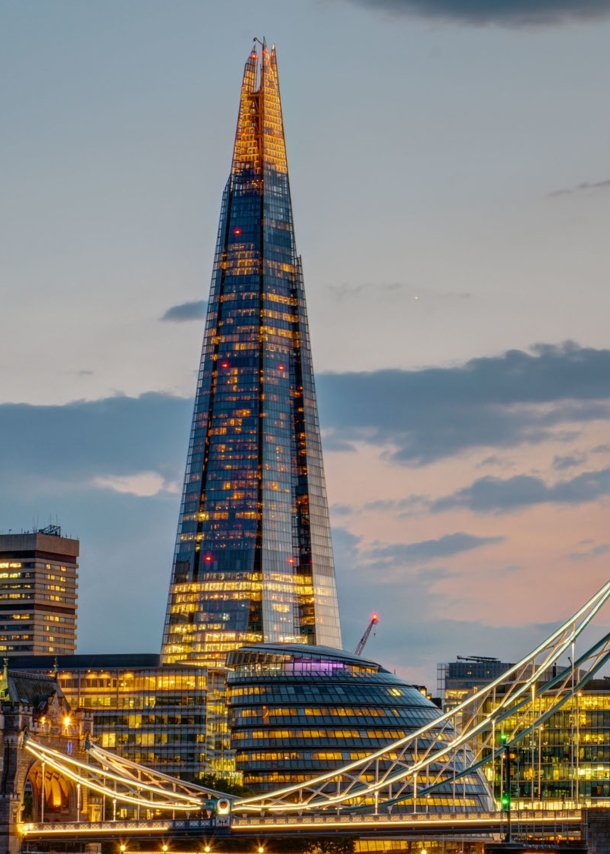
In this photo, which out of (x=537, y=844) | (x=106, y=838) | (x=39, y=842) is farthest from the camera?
(x=39, y=842)

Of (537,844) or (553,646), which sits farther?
(553,646)

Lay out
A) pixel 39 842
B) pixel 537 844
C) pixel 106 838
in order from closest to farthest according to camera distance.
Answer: pixel 537 844
pixel 106 838
pixel 39 842

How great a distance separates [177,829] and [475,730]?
26634mm

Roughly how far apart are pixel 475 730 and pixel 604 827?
57.6 ft

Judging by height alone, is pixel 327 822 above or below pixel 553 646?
below

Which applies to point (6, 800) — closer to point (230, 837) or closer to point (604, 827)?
point (230, 837)

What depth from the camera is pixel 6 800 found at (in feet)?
637

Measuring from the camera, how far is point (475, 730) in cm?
17950

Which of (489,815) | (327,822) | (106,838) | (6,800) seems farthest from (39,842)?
(489,815)

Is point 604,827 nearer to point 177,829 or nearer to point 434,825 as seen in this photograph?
point 434,825

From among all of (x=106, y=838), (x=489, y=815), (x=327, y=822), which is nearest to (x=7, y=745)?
(x=106, y=838)

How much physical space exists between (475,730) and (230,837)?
22695 mm

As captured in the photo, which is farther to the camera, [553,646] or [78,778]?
[78,778]

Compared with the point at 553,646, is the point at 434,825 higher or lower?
lower
